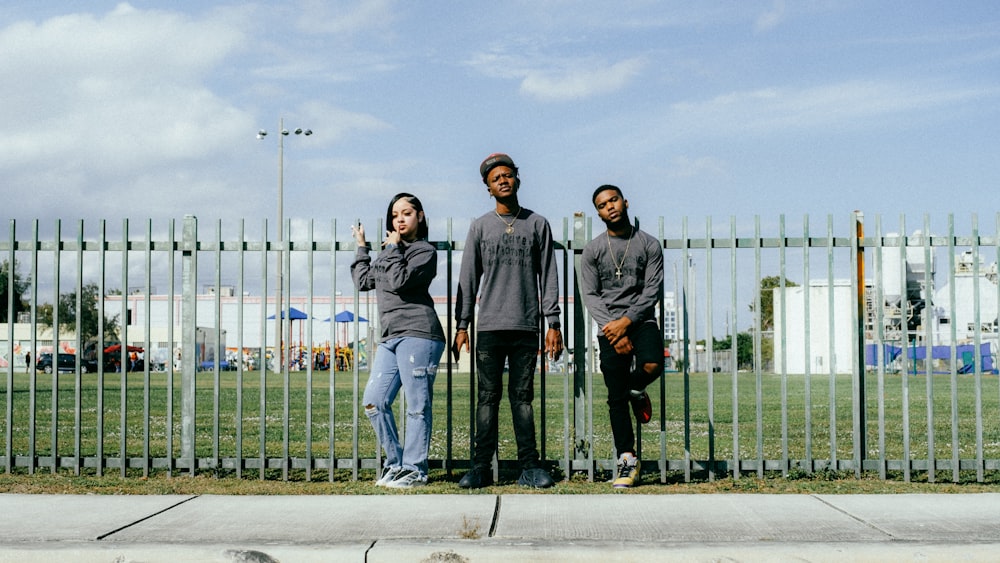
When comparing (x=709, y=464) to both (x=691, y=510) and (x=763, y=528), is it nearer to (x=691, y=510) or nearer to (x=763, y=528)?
(x=691, y=510)

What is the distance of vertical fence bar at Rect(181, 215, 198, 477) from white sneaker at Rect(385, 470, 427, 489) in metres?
1.67

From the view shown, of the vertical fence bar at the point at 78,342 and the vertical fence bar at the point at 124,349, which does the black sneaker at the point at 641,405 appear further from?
the vertical fence bar at the point at 78,342

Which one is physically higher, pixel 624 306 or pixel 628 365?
pixel 624 306

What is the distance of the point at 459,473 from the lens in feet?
25.3

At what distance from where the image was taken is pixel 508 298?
6.64 m

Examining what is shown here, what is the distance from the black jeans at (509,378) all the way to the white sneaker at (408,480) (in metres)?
0.48

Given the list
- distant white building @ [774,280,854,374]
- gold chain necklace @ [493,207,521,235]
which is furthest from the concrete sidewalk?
distant white building @ [774,280,854,374]

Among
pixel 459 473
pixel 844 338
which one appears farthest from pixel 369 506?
pixel 844 338

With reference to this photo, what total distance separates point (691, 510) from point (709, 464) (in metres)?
1.53

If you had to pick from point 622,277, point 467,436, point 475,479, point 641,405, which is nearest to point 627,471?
point 641,405

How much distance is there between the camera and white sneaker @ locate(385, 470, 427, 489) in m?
6.85

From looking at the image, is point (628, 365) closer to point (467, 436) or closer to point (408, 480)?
point (408, 480)

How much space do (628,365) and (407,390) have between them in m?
1.51

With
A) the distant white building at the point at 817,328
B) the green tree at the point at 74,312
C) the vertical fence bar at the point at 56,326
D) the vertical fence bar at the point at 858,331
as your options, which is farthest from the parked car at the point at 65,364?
the vertical fence bar at the point at 858,331
